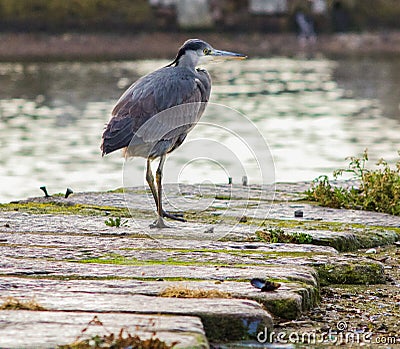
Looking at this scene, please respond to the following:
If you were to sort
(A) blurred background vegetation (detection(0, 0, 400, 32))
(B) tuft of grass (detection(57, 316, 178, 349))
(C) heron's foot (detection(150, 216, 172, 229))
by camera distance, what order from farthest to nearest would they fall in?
(A) blurred background vegetation (detection(0, 0, 400, 32)) < (C) heron's foot (detection(150, 216, 172, 229)) < (B) tuft of grass (detection(57, 316, 178, 349))

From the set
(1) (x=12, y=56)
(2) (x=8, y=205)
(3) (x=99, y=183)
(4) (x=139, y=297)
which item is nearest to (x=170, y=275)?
(4) (x=139, y=297)

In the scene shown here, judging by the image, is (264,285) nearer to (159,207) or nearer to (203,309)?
(203,309)

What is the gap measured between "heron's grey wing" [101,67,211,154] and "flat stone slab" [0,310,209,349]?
2631 mm

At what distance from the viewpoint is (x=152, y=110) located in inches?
267

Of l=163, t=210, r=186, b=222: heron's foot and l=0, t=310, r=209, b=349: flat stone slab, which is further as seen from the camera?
l=163, t=210, r=186, b=222: heron's foot

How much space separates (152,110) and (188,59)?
698 mm

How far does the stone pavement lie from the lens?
412 cm

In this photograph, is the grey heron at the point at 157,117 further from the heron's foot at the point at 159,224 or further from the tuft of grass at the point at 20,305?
the tuft of grass at the point at 20,305

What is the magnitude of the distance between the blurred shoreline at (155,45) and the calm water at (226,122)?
0.92 m

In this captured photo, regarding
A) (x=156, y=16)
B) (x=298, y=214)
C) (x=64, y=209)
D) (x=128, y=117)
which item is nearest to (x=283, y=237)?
(x=298, y=214)

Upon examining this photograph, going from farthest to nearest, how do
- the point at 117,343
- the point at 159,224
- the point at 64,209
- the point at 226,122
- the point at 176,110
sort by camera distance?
1. the point at 226,122
2. the point at 64,209
3. the point at 176,110
4. the point at 159,224
5. the point at 117,343

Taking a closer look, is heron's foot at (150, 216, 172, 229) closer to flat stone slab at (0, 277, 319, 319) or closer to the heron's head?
the heron's head

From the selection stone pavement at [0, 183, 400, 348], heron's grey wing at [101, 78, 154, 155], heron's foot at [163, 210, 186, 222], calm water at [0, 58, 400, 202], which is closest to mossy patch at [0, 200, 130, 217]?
stone pavement at [0, 183, 400, 348]

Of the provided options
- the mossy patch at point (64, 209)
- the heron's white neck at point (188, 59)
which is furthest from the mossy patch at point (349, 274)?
the heron's white neck at point (188, 59)
